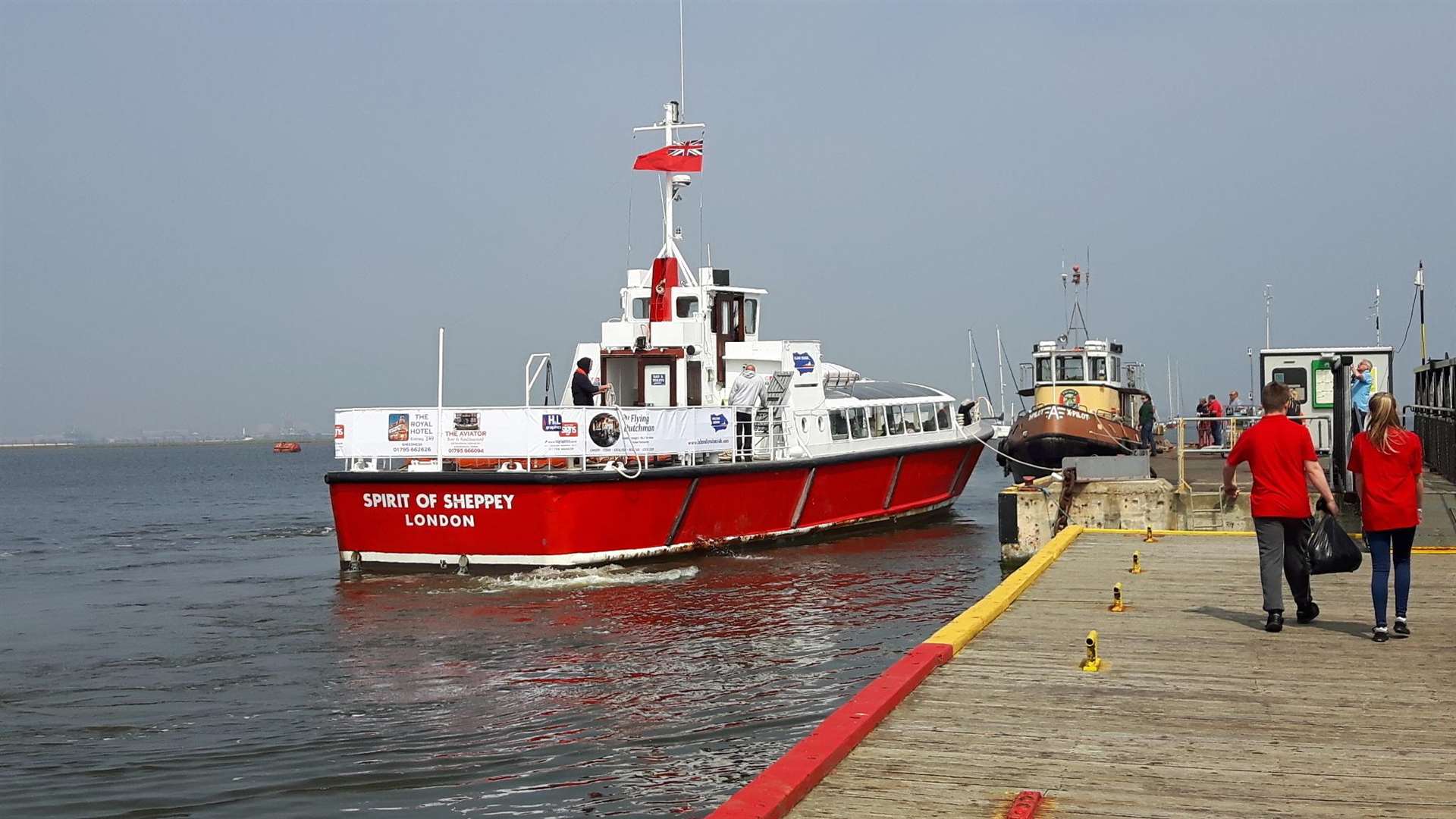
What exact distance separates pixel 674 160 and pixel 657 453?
20.9ft

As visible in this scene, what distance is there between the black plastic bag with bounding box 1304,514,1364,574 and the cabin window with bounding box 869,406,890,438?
50.7ft

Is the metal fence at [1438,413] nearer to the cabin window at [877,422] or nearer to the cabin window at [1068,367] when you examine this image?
the cabin window at [877,422]

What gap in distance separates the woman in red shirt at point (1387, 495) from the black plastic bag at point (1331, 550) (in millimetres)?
152

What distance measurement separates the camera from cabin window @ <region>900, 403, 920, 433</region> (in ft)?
82.8

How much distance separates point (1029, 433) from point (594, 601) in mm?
18011

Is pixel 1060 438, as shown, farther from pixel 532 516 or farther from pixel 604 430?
pixel 532 516

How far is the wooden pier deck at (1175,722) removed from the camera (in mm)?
4918

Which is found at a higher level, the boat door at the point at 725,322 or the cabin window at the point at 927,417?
the boat door at the point at 725,322

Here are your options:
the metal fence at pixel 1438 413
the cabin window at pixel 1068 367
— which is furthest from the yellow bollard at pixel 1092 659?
the cabin window at pixel 1068 367

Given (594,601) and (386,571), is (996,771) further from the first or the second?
(386,571)

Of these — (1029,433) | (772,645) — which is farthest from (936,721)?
(1029,433)

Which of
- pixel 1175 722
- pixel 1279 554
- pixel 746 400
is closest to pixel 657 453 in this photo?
pixel 746 400

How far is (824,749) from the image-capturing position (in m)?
5.36

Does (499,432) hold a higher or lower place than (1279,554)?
higher
